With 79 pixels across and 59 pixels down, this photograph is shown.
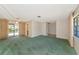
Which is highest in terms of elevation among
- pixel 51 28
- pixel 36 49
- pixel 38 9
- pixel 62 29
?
pixel 38 9

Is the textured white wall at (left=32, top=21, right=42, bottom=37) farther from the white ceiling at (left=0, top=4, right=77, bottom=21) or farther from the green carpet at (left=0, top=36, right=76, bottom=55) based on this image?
the white ceiling at (left=0, top=4, right=77, bottom=21)

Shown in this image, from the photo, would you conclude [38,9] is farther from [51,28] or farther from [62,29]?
[51,28]

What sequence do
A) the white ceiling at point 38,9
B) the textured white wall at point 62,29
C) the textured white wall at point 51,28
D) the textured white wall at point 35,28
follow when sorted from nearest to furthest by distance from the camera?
the white ceiling at point 38,9 → the textured white wall at point 62,29 → the textured white wall at point 35,28 → the textured white wall at point 51,28

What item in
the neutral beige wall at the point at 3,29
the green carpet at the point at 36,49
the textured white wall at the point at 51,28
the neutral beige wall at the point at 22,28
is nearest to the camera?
the green carpet at the point at 36,49

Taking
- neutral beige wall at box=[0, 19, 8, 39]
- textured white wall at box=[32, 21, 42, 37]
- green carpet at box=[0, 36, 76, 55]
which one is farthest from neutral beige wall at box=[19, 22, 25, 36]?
green carpet at box=[0, 36, 76, 55]

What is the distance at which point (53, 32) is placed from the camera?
18297mm

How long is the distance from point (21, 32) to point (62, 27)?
24.0 feet

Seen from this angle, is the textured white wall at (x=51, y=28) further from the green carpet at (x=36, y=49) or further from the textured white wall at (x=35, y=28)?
the green carpet at (x=36, y=49)

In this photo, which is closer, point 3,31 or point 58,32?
point 3,31

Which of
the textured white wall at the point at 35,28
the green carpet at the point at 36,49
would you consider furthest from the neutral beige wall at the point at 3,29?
the green carpet at the point at 36,49

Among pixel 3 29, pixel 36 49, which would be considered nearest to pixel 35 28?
pixel 3 29

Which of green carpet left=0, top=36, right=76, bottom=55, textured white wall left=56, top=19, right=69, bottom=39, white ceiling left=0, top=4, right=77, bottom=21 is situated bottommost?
green carpet left=0, top=36, right=76, bottom=55

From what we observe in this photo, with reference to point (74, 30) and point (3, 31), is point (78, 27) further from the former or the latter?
point (3, 31)
